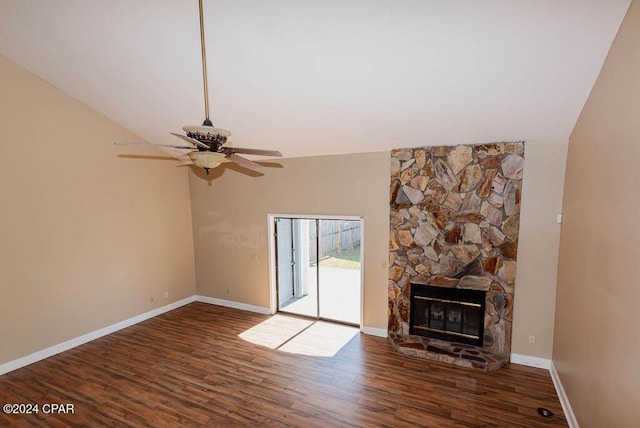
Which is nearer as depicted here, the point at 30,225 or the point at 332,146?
the point at 30,225

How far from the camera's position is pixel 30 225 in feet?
13.1

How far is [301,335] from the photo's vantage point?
488cm

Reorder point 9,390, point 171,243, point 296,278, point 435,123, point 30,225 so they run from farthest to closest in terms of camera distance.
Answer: point 296,278
point 171,243
point 30,225
point 435,123
point 9,390

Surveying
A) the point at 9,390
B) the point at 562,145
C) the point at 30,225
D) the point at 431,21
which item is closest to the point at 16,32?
the point at 30,225

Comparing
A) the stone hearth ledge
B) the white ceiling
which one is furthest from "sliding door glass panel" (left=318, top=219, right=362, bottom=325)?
the white ceiling

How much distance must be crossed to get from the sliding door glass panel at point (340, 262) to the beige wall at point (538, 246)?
7.86 ft

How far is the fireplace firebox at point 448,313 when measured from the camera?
4203 millimetres

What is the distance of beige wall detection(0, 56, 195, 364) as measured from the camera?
383 cm

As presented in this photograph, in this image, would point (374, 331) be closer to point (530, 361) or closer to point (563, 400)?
point (530, 361)

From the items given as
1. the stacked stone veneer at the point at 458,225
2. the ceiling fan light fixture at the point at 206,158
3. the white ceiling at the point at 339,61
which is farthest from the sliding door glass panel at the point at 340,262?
the ceiling fan light fixture at the point at 206,158

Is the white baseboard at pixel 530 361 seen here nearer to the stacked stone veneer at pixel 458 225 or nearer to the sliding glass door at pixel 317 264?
the stacked stone veneer at pixel 458 225

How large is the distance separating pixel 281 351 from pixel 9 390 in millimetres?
3305

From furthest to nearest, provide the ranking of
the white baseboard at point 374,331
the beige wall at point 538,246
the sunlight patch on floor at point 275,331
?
1. the white baseboard at point 374,331
2. the sunlight patch on floor at point 275,331
3. the beige wall at point 538,246

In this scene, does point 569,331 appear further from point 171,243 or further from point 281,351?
point 171,243
